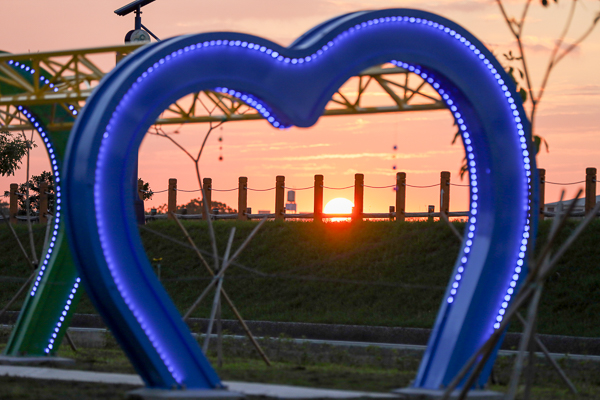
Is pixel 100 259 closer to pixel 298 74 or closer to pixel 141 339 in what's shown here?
pixel 141 339

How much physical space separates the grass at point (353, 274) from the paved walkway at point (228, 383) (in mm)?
7006

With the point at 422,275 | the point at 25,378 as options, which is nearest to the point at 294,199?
the point at 422,275

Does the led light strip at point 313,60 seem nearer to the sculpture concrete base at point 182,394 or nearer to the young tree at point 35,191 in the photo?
the sculpture concrete base at point 182,394

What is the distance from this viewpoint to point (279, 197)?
2722 centimetres

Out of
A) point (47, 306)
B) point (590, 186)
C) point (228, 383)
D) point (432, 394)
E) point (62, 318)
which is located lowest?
point (228, 383)

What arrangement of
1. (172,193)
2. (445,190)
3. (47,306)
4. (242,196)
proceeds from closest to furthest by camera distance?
(47,306) → (445,190) → (242,196) → (172,193)

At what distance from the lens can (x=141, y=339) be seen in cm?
740

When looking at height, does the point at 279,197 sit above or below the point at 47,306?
above

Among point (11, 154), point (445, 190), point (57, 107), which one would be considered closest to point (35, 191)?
point (11, 154)

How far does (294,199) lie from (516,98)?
791 inches

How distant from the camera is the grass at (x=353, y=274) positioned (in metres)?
18.1

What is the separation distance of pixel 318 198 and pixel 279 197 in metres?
1.28

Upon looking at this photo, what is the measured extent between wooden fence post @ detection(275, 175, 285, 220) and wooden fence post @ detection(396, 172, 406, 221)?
380 centimetres

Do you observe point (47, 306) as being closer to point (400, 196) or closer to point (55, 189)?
point (55, 189)
